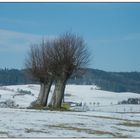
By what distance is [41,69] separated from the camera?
55719 millimetres

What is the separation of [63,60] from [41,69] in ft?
24.9

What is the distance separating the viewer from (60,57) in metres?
49.4

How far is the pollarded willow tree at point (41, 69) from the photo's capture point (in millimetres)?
54188

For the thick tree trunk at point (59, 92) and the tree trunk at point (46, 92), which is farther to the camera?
the tree trunk at point (46, 92)

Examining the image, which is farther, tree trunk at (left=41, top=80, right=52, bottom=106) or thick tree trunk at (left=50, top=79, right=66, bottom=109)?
tree trunk at (left=41, top=80, right=52, bottom=106)

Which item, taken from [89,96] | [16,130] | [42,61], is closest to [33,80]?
[42,61]

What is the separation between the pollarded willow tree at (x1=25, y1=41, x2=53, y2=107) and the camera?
54188 millimetres

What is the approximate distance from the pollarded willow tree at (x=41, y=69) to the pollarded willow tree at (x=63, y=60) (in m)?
2.28

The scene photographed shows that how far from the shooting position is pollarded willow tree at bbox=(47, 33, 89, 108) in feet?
160

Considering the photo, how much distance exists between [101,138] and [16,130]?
391 centimetres

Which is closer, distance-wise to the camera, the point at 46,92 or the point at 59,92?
the point at 59,92

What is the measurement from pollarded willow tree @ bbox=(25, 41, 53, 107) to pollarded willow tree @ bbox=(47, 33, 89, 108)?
2277 millimetres

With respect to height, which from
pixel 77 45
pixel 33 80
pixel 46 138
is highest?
pixel 77 45

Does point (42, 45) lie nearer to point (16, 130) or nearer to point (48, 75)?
point (48, 75)
